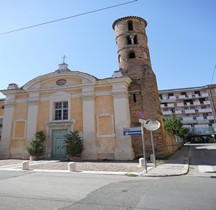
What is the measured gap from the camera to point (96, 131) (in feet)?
47.3

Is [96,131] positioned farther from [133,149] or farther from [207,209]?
[207,209]

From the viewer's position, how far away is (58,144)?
15.2 meters

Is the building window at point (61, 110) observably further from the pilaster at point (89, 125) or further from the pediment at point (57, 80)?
the pilaster at point (89, 125)

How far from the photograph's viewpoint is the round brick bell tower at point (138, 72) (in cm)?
1410

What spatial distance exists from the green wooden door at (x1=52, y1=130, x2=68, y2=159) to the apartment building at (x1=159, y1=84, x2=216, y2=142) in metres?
44.6

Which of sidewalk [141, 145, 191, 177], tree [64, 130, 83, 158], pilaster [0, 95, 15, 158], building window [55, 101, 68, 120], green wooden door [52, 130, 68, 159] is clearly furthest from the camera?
building window [55, 101, 68, 120]

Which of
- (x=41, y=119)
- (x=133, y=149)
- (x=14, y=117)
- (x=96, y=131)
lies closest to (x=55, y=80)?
(x=41, y=119)

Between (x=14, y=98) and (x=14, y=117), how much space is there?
74.4 inches

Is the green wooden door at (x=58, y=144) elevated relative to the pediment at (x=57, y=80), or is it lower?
lower

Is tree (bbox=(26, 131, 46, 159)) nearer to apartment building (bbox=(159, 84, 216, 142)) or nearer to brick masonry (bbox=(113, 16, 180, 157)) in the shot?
brick masonry (bbox=(113, 16, 180, 157))

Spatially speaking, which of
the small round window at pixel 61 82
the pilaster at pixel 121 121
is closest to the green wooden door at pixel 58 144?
the small round window at pixel 61 82

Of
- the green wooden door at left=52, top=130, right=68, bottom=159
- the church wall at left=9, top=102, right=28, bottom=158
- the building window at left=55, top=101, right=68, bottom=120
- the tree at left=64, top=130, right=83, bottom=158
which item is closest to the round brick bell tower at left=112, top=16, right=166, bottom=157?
the tree at left=64, top=130, right=83, bottom=158

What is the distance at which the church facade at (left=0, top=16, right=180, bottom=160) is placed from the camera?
45.8 feet

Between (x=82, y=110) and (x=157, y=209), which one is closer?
(x=157, y=209)
